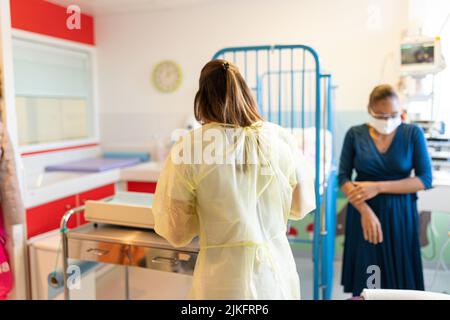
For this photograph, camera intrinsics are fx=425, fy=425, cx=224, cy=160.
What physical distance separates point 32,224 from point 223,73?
1532mm

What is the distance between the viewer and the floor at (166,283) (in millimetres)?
1643

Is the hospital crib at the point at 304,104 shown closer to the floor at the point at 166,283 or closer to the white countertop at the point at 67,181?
the floor at the point at 166,283

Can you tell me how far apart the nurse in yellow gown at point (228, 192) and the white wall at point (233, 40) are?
1.93ft

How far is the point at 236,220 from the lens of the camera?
1.03 metres

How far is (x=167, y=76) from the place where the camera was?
257 cm

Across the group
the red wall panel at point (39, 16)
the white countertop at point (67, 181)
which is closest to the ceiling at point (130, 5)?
the red wall panel at point (39, 16)

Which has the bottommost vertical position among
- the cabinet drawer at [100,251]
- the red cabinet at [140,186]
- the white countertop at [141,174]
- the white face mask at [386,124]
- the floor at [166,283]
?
the floor at [166,283]

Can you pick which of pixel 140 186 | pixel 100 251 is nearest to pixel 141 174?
pixel 140 186

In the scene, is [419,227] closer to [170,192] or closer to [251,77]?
[251,77]

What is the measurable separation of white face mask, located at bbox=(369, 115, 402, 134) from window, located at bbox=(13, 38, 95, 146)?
52.5 inches

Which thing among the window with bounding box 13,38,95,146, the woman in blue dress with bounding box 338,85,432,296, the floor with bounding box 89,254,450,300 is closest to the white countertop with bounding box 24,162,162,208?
the window with bounding box 13,38,95,146

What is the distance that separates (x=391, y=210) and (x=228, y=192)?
102 centimetres

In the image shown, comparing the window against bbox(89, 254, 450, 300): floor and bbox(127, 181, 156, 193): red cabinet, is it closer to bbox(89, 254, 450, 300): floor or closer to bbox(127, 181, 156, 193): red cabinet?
bbox(127, 181, 156, 193): red cabinet

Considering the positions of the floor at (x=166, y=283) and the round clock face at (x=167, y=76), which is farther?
the round clock face at (x=167, y=76)
